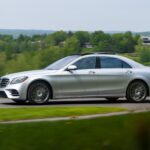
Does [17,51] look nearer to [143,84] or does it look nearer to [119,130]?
[143,84]

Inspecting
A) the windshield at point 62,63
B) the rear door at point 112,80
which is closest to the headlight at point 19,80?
the windshield at point 62,63

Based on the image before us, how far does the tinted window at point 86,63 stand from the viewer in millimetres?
17812

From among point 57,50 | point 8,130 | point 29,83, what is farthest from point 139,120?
point 57,50

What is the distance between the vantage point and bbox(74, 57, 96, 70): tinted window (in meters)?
17.8

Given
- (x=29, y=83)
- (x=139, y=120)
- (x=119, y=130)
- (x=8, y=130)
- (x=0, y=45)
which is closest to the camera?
(x=139, y=120)

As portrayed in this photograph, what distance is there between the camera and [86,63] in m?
17.9

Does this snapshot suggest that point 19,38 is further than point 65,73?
Yes

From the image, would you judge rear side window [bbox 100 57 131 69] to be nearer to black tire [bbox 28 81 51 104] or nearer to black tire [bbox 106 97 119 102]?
black tire [bbox 106 97 119 102]

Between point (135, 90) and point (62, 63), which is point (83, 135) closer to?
point (62, 63)

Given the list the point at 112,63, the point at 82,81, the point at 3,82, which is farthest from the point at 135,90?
the point at 3,82

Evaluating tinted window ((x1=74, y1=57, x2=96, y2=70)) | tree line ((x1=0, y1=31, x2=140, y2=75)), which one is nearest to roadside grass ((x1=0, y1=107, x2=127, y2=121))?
tinted window ((x1=74, y1=57, x2=96, y2=70))

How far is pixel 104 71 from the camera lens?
18.0 metres

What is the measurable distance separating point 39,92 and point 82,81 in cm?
125

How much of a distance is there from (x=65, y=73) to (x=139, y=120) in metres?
11.7
